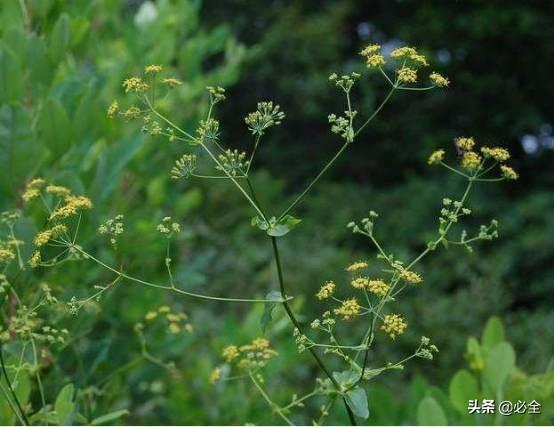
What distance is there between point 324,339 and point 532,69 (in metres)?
5.23

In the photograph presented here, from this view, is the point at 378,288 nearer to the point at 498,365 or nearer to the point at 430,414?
the point at 430,414

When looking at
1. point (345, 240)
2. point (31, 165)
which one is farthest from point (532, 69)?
point (31, 165)

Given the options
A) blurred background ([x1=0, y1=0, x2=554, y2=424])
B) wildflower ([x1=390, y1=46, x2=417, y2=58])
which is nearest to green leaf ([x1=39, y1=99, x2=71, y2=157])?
→ blurred background ([x1=0, y1=0, x2=554, y2=424])

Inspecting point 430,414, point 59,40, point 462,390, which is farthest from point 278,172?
point 430,414

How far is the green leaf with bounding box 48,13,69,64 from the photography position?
2432 millimetres

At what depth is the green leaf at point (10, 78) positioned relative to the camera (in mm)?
2268

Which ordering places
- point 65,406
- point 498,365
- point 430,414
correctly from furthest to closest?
1. point 498,365
2. point 430,414
3. point 65,406

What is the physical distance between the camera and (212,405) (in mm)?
3693

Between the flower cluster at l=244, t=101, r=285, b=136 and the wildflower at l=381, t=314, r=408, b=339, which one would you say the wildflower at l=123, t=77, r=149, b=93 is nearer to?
the flower cluster at l=244, t=101, r=285, b=136

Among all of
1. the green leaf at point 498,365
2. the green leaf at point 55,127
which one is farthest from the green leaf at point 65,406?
the green leaf at point 498,365

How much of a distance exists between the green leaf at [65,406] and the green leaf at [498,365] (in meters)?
0.89

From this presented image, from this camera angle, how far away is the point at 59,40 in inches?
96.0

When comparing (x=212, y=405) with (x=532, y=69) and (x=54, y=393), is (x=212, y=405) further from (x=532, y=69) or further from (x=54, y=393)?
(x=532, y=69)

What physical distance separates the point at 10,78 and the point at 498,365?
47.4 inches
